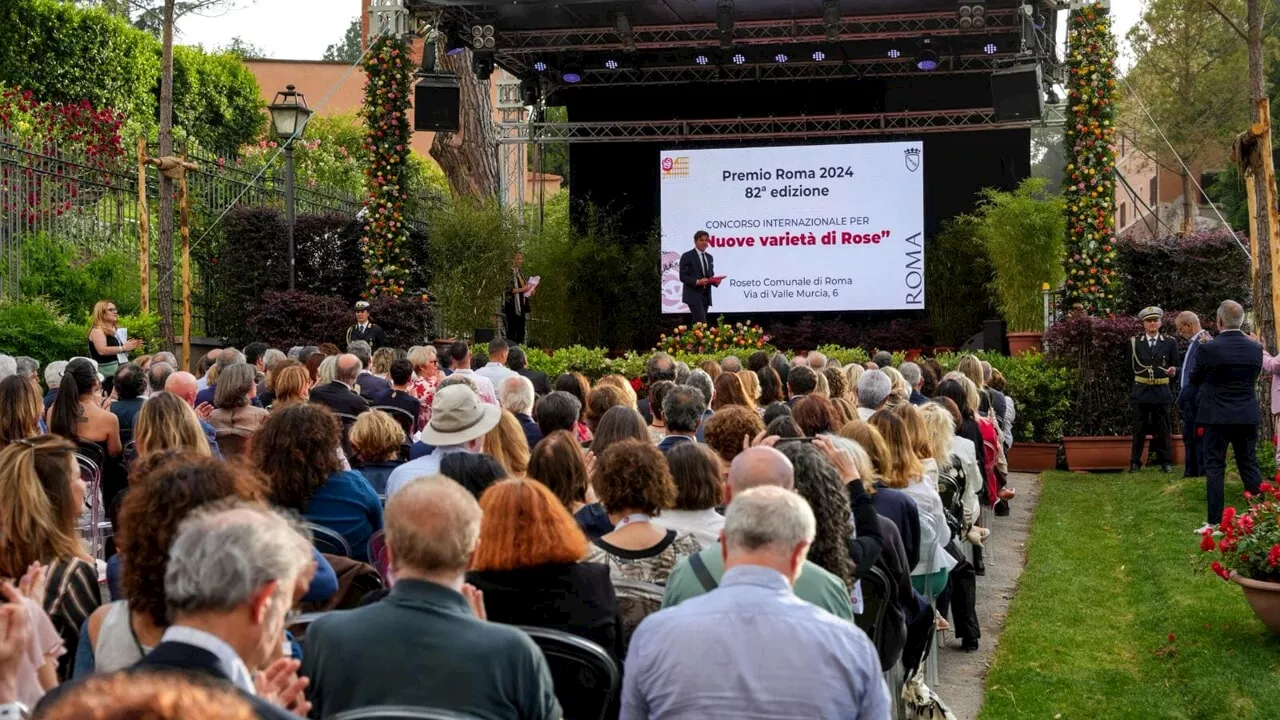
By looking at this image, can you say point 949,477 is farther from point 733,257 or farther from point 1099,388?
point 733,257

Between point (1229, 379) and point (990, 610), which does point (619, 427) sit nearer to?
point (990, 610)

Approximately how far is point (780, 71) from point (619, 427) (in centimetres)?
1597

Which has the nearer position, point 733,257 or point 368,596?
point 368,596

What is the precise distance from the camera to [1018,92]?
1803 cm

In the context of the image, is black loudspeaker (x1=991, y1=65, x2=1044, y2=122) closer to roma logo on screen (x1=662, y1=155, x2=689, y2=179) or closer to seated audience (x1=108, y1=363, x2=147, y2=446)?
roma logo on screen (x1=662, y1=155, x2=689, y2=179)

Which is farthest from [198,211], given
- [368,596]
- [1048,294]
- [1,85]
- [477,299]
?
[368,596]

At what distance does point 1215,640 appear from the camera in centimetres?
735

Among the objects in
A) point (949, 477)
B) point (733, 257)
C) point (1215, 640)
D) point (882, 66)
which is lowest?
point (1215, 640)

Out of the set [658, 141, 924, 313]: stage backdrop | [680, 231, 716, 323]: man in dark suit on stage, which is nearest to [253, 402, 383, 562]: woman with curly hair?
[680, 231, 716, 323]: man in dark suit on stage

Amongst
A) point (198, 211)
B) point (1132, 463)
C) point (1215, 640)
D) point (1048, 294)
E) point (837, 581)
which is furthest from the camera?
point (198, 211)

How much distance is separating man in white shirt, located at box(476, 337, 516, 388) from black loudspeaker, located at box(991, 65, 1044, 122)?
9.11m

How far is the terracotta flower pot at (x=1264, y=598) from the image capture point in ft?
22.6

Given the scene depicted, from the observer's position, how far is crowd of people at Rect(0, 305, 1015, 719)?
2488mm

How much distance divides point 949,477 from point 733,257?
1329cm
